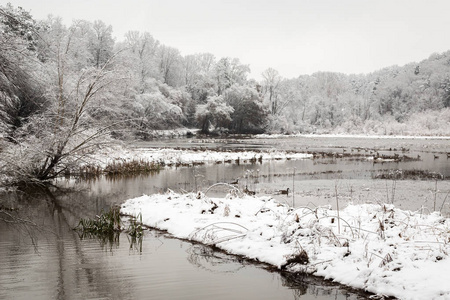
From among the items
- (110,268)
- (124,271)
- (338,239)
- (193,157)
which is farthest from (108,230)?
(193,157)

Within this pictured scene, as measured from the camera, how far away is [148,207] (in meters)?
10.0

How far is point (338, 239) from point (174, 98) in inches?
2163

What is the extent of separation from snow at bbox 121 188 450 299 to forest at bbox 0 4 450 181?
5103mm

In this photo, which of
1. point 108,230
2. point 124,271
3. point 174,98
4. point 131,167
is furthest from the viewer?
point 174,98

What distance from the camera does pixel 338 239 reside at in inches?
247

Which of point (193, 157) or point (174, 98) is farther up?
point (174, 98)

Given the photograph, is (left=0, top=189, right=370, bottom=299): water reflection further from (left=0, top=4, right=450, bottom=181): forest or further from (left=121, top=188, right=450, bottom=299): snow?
(left=0, top=4, right=450, bottom=181): forest

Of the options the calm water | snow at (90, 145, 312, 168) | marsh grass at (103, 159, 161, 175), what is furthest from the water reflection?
snow at (90, 145, 312, 168)

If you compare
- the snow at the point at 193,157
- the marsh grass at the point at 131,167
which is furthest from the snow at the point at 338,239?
the snow at the point at 193,157

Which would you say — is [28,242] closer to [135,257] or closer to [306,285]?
[135,257]

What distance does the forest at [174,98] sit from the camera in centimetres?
1518

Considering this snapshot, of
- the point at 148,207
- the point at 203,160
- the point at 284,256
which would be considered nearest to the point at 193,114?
the point at 203,160

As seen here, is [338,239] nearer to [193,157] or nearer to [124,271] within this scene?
[124,271]

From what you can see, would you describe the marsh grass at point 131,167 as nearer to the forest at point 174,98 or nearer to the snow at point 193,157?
the snow at point 193,157
